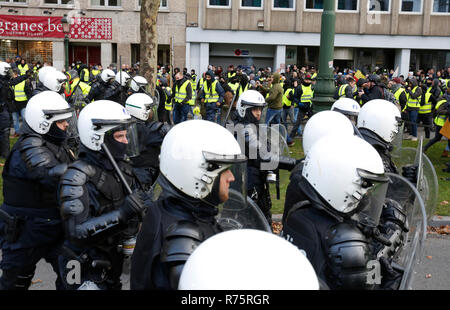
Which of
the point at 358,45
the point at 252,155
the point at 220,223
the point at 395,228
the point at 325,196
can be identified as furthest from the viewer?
the point at 358,45

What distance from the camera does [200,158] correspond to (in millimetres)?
2428

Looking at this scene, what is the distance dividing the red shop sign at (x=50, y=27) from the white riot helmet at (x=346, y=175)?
28.8 metres

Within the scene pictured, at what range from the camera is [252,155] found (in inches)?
208

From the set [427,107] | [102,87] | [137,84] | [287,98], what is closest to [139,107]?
[137,84]

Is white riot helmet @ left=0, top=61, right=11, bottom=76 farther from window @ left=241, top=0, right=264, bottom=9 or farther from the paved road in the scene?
window @ left=241, top=0, right=264, bottom=9

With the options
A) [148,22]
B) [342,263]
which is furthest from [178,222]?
[148,22]

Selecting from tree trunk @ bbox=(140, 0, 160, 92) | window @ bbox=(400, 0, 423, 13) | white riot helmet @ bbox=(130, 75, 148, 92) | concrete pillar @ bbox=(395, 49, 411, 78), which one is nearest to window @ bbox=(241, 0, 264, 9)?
window @ bbox=(400, 0, 423, 13)

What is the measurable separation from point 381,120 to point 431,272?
75.4 inches

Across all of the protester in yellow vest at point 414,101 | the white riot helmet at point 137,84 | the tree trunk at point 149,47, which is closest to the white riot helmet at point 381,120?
the white riot helmet at point 137,84

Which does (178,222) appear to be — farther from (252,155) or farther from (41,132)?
(252,155)

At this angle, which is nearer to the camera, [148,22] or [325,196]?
[325,196]

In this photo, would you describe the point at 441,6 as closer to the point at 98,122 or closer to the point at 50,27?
the point at 50,27

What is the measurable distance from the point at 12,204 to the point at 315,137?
2.48 meters

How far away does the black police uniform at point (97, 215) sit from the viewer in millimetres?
3055
